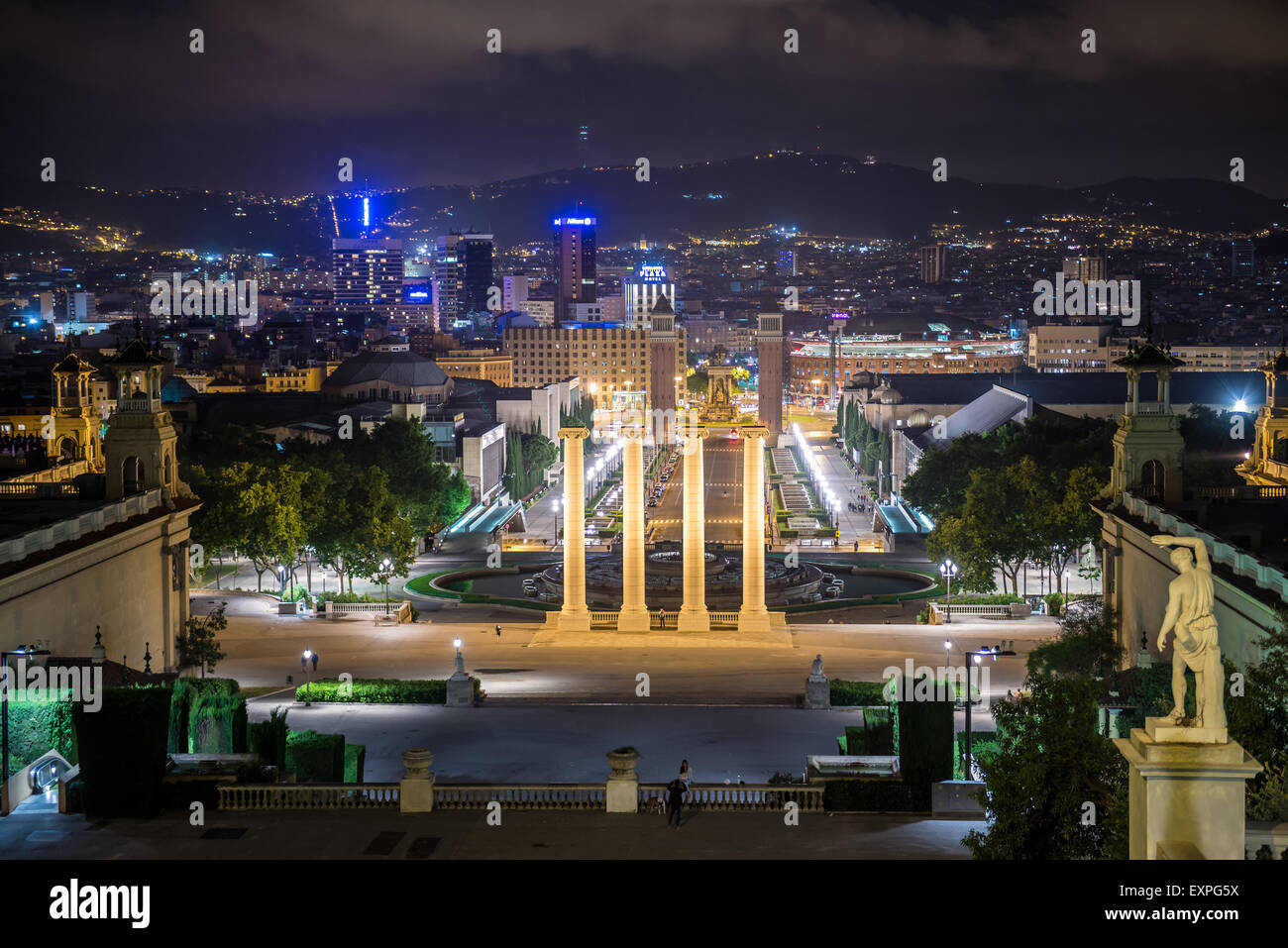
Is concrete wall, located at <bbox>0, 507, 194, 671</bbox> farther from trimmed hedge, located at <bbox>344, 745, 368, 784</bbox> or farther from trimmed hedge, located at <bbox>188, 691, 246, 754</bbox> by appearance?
trimmed hedge, located at <bbox>344, 745, 368, 784</bbox>

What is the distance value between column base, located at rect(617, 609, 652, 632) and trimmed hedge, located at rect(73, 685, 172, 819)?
114 ft

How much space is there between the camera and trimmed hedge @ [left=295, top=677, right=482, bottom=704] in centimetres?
5309

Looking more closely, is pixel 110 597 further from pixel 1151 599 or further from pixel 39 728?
pixel 1151 599

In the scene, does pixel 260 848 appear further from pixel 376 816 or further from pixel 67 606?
pixel 67 606

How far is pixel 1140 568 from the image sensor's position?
56.2 metres

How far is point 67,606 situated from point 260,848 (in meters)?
20.0

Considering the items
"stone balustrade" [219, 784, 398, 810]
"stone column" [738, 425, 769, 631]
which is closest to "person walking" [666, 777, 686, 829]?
"stone balustrade" [219, 784, 398, 810]

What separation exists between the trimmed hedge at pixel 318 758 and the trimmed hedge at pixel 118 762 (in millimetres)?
4573

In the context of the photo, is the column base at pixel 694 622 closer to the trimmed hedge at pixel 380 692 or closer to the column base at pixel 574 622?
the column base at pixel 574 622

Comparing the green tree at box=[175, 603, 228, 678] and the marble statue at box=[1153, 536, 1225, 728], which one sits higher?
the marble statue at box=[1153, 536, 1225, 728]

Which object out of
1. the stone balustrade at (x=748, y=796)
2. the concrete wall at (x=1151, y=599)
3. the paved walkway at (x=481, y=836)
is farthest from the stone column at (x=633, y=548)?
the paved walkway at (x=481, y=836)
